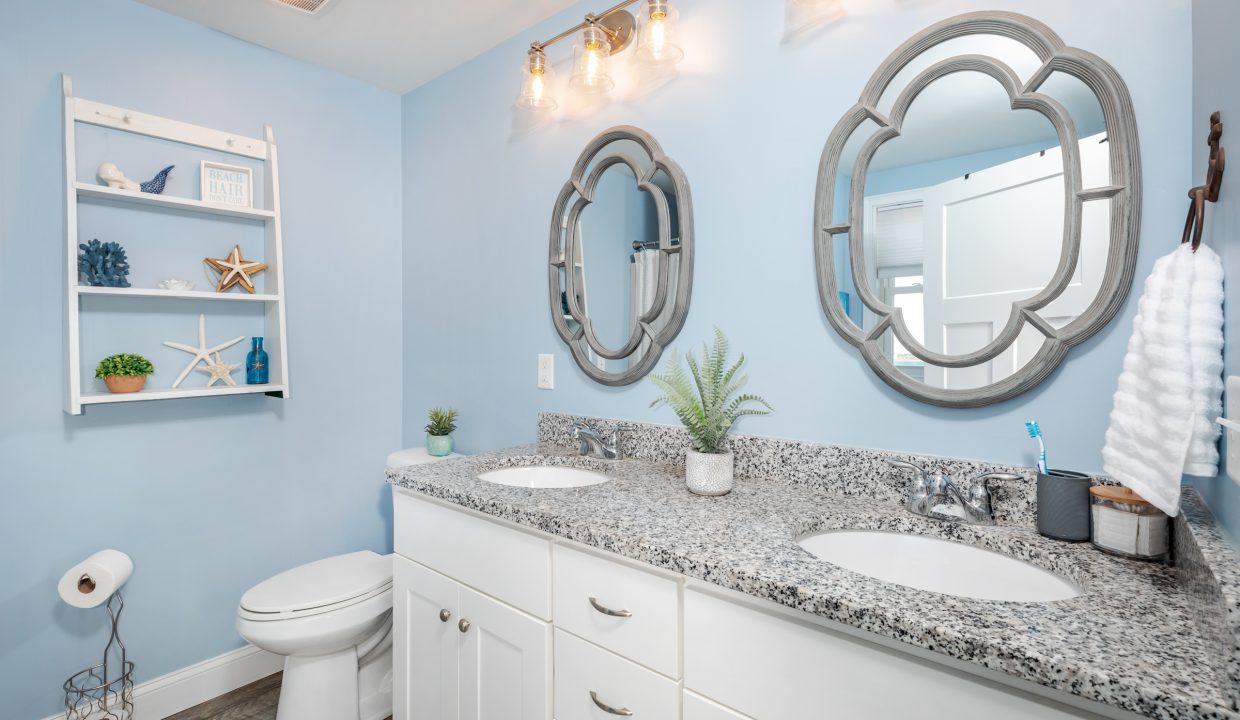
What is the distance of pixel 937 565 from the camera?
1.03m

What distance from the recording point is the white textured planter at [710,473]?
4.15ft

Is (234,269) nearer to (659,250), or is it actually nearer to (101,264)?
(101,264)

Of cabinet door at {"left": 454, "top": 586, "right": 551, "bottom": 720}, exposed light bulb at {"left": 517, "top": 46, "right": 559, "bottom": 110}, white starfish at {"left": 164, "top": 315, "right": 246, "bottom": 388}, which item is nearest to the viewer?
cabinet door at {"left": 454, "top": 586, "right": 551, "bottom": 720}

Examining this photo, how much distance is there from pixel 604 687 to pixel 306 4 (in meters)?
2.22

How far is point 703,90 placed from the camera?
5.15 ft

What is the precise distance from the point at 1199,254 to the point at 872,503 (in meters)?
0.68

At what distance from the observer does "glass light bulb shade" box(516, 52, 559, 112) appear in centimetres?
180

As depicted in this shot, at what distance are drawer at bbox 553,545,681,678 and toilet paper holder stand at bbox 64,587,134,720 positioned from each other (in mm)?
→ 1702

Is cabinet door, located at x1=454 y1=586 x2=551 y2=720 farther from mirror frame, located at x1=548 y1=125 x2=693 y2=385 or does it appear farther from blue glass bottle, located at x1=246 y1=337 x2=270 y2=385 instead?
blue glass bottle, located at x1=246 y1=337 x2=270 y2=385

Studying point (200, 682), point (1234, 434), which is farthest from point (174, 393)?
point (1234, 434)

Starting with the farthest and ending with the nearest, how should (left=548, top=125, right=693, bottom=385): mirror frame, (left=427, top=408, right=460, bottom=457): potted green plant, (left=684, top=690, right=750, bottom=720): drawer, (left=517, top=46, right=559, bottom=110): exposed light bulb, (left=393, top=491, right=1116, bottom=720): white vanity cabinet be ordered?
(left=427, top=408, right=460, bottom=457): potted green plant < (left=517, top=46, right=559, bottom=110): exposed light bulb < (left=548, top=125, right=693, bottom=385): mirror frame < (left=684, top=690, right=750, bottom=720): drawer < (left=393, top=491, right=1116, bottom=720): white vanity cabinet

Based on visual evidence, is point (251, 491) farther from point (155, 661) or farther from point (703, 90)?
point (703, 90)

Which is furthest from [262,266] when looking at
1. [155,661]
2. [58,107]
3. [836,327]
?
[836,327]

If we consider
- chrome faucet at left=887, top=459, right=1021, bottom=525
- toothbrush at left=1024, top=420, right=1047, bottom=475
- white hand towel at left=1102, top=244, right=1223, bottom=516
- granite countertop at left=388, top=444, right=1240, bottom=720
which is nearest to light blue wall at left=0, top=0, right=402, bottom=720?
granite countertop at left=388, top=444, right=1240, bottom=720
